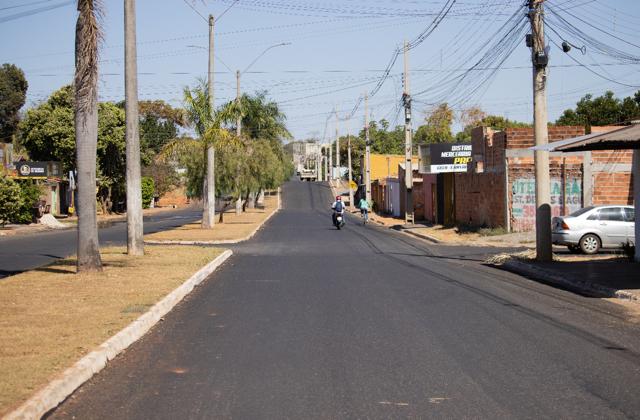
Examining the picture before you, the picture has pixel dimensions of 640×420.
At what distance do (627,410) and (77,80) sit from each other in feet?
42.6

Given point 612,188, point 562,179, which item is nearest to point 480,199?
point 562,179

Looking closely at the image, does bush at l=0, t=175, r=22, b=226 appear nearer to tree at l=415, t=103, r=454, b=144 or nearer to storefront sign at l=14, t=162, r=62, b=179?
storefront sign at l=14, t=162, r=62, b=179

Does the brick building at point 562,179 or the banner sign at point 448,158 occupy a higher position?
the banner sign at point 448,158

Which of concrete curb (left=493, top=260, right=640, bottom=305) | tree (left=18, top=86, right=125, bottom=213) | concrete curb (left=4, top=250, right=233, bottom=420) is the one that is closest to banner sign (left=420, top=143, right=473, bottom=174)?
concrete curb (left=493, top=260, right=640, bottom=305)

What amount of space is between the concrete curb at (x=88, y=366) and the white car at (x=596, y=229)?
1411 centimetres

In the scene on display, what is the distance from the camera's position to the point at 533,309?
490 inches

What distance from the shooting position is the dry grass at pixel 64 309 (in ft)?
24.9

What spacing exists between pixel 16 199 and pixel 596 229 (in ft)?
103

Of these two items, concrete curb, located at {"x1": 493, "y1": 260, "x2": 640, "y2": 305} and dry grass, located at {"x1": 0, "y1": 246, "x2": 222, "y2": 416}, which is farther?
concrete curb, located at {"x1": 493, "y1": 260, "x2": 640, "y2": 305}

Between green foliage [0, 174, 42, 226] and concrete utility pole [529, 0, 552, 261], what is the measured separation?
31.5m

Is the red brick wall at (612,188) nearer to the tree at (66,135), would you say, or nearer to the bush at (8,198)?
the bush at (8,198)

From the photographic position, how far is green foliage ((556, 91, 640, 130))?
64.5 meters

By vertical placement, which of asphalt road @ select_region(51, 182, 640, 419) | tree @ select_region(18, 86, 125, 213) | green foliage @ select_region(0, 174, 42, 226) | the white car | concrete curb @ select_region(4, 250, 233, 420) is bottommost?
asphalt road @ select_region(51, 182, 640, 419)

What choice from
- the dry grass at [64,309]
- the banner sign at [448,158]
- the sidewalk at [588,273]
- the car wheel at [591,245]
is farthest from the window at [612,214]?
the banner sign at [448,158]
